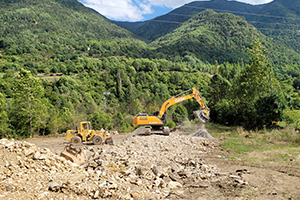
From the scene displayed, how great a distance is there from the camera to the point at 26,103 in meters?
25.0

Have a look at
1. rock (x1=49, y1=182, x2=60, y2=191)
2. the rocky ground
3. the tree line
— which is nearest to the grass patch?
the rocky ground

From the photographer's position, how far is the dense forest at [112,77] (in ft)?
75.4

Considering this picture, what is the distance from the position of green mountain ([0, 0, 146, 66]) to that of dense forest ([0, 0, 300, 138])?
0.59 m

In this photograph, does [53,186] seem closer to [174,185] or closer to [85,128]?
[174,185]

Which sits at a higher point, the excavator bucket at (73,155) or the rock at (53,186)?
the rock at (53,186)

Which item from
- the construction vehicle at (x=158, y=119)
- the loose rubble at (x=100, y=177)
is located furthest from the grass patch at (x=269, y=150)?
the construction vehicle at (x=158, y=119)

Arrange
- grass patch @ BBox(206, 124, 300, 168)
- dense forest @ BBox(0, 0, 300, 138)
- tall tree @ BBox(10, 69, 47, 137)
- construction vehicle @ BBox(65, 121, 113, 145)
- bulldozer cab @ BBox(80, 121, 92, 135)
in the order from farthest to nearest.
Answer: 1. tall tree @ BBox(10, 69, 47, 137)
2. dense forest @ BBox(0, 0, 300, 138)
3. bulldozer cab @ BBox(80, 121, 92, 135)
4. construction vehicle @ BBox(65, 121, 113, 145)
5. grass patch @ BBox(206, 124, 300, 168)

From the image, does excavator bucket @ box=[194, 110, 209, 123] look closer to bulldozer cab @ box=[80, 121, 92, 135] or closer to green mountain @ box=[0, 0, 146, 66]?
bulldozer cab @ box=[80, 121, 92, 135]

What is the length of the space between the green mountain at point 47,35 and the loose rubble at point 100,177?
12482cm

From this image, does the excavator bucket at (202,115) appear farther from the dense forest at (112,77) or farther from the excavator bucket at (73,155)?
the excavator bucket at (73,155)

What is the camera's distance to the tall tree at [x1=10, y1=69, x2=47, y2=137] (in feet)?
80.1

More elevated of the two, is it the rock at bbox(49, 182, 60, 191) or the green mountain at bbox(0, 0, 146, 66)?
the green mountain at bbox(0, 0, 146, 66)

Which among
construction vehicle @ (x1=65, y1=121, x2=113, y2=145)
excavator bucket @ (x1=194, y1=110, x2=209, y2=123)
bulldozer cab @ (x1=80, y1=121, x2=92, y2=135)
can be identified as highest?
excavator bucket @ (x1=194, y1=110, x2=209, y2=123)

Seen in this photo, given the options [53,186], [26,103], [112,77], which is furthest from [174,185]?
[112,77]
